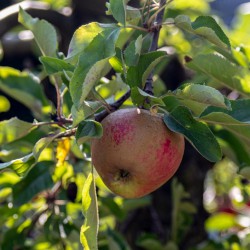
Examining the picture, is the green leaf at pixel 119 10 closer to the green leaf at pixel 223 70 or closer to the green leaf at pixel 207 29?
the green leaf at pixel 207 29

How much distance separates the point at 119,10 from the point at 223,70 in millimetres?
301

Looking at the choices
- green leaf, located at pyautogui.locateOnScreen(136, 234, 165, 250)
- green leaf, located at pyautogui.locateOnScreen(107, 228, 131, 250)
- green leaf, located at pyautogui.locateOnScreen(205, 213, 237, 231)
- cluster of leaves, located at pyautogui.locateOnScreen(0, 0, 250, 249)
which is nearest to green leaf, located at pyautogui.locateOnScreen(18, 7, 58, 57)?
cluster of leaves, located at pyautogui.locateOnScreen(0, 0, 250, 249)

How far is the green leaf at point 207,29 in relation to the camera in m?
0.96

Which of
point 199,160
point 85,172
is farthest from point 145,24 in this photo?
point 199,160

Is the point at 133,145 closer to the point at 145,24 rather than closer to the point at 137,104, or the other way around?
the point at 137,104

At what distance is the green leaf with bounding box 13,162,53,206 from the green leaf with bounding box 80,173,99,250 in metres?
0.41

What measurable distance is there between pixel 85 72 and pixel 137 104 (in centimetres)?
11

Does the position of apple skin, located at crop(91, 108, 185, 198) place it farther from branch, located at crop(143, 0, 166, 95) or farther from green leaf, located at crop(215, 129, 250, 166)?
green leaf, located at crop(215, 129, 250, 166)

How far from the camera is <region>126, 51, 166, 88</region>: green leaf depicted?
0.95 metres

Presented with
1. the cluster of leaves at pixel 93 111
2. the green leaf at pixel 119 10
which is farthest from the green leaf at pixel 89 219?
the green leaf at pixel 119 10

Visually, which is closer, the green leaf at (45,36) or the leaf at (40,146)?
the leaf at (40,146)

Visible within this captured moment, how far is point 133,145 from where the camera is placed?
2.96 ft

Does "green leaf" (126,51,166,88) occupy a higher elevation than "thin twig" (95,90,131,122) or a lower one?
higher

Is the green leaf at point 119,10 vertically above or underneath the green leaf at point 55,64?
above
